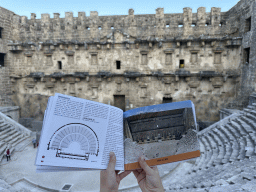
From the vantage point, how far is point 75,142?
9.37ft

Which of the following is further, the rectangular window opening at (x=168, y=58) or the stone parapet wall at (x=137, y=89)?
the rectangular window opening at (x=168, y=58)

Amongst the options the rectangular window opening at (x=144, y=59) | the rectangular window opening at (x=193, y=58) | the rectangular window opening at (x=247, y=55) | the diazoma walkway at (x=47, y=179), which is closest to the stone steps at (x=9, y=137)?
the diazoma walkway at (x=47, y=179)

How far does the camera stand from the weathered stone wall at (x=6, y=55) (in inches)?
608

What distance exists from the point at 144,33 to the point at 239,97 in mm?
9943

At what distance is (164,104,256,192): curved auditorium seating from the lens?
14.8ft

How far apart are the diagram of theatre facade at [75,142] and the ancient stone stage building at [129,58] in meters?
12.4

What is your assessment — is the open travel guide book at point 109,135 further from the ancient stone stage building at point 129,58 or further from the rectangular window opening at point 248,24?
the rectangular window opening at point 248,24

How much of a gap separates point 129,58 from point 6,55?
1228cm

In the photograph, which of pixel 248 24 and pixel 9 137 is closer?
pixel 9 137

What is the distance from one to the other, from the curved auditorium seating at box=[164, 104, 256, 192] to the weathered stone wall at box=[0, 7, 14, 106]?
17012 millimetres

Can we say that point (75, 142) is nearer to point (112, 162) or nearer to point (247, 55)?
point (112, 162)

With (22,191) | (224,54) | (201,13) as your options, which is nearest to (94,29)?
(201,13)

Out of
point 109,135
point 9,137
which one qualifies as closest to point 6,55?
point 9,137

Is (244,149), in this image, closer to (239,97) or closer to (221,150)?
(221,150)
